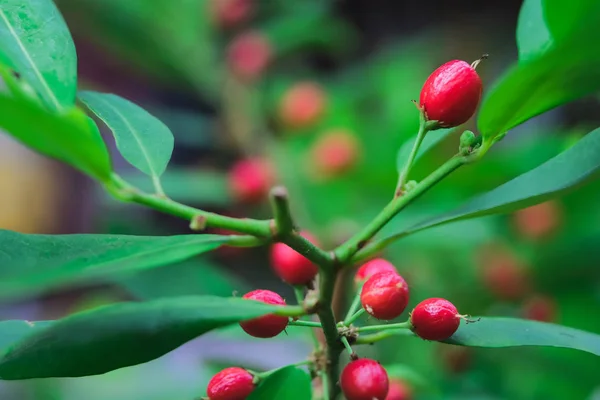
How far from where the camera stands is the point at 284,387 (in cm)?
47

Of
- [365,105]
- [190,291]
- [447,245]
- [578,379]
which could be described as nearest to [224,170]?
[365,105]

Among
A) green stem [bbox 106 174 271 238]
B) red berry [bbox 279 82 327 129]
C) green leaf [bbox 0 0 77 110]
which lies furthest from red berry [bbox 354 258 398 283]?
red berry [bbox 279 82 327 129]

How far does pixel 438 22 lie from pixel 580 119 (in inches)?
31.3

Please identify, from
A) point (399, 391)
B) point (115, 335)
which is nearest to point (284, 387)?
point (115, 335)

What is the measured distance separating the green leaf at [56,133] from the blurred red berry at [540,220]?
3.36 ft

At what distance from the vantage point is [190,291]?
2.79 ft

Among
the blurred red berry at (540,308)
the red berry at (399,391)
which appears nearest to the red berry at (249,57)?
the blurred red berry at (540,308)

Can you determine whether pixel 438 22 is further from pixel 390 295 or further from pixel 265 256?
pixel 390 295

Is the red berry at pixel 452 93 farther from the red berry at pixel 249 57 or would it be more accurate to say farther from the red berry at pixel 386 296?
the red berry at pixel 249 57

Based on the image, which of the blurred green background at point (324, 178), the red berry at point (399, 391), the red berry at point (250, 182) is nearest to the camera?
the red berry at point (399, 391)

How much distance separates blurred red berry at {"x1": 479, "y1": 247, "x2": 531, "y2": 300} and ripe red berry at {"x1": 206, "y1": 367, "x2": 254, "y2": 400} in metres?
0.87

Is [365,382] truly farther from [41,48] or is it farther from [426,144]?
[41,48]

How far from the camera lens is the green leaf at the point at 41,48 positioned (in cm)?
41

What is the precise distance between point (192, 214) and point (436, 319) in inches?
7.3
